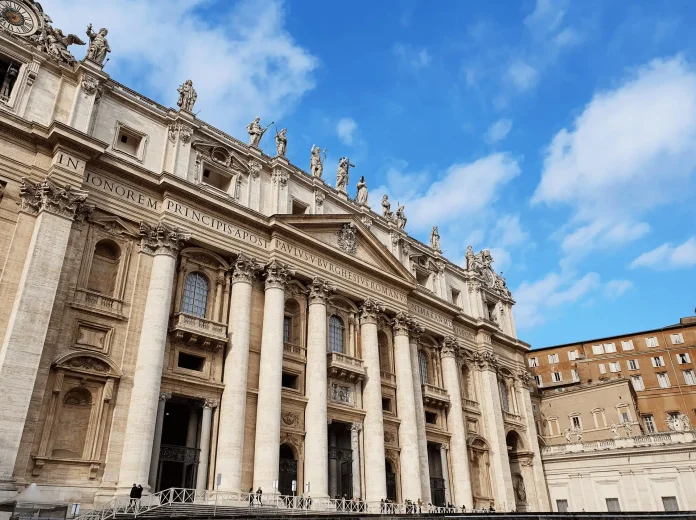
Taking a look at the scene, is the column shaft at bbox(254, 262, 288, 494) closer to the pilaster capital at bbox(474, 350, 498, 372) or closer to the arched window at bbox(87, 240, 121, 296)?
the arched window at bbox(87, 240, 121, 296)

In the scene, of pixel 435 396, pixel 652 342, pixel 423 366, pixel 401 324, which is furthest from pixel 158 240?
pixel 652 342

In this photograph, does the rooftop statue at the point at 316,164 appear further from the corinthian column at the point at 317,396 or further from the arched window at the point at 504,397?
the arched window at the point at 504,397

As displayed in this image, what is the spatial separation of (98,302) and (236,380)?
648 cm

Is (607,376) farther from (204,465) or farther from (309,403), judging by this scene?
(204,465)

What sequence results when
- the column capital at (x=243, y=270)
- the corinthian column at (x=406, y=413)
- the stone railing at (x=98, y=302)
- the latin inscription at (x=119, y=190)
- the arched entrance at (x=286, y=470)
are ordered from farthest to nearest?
the corinthian column at (x=406, y=413)
the column capital at (x=243, y=270)
the arched entrance at (x=286, y=470)
the latin inscription at (x=119, y=190)
the stone railing at (x=98, y=302)

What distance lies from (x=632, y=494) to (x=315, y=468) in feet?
76.8

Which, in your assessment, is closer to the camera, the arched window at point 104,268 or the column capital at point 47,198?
the column capital at point 47,198

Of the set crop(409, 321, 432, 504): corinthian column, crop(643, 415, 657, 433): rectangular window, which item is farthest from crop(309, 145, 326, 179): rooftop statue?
crop(643, 415, 657, 433): rectangular window

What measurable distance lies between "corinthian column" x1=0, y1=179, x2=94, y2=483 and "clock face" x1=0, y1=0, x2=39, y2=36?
7.73 m

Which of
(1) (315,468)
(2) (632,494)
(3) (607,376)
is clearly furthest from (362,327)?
(3) (607,376)

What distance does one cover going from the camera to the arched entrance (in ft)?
82.4

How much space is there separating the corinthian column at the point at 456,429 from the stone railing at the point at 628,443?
1059 cm

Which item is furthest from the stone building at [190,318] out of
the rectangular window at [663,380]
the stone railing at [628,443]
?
the rectangular window at [663,380]

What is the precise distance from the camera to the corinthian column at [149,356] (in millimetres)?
20328
